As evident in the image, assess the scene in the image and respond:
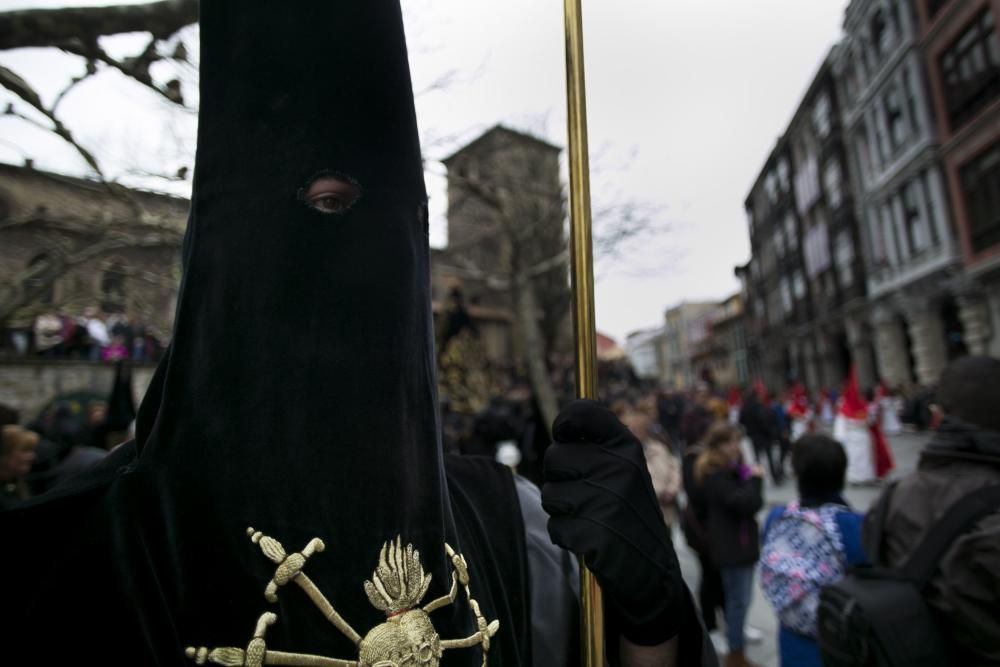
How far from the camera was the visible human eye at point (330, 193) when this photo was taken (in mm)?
1127

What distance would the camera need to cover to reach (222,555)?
102cm

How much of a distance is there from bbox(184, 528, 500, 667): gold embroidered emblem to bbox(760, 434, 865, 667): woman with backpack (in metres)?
2.48

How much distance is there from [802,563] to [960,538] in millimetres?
1152

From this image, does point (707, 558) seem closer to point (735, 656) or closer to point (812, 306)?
point (735, 656)

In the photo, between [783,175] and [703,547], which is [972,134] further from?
[783,175]

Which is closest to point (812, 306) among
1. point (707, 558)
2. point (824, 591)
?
point (707, 558)

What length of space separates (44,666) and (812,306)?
133 feet

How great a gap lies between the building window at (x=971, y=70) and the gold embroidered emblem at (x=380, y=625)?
892 inches

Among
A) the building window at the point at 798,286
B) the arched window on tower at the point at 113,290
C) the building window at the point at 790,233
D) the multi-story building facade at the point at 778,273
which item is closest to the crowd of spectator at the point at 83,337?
the arched window on tower at the point at 113,290

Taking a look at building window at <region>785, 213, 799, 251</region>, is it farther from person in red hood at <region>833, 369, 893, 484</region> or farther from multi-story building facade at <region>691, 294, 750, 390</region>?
person in red hood at <region>833, 369, 893, 484</region>

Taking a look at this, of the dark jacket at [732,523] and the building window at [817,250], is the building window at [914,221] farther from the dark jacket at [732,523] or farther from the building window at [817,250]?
the dark jacket at [732,523]

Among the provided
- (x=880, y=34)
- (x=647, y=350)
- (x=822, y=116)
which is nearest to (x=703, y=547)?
(x=880, y=34)

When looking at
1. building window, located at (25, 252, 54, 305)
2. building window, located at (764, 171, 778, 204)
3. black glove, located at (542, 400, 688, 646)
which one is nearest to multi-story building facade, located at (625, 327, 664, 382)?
building window, located at (764, 171, 778, 204)

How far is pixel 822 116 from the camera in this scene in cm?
3188
